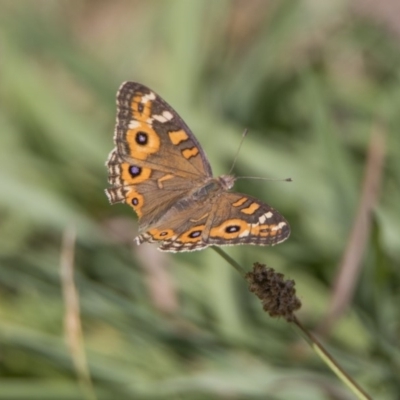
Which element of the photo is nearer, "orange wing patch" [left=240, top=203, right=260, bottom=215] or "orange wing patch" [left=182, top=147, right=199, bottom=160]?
"orange wing patch" [left=240, top=203, right=260, bottom=215]

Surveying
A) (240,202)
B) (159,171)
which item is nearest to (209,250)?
(159,171)

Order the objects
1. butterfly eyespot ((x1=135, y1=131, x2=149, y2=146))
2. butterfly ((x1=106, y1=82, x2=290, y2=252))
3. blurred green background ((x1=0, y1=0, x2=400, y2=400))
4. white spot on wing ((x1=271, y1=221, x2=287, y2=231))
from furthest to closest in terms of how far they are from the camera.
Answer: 1. blurred green background ((x1=0, y1=0, x2=400, y2=400))
2. butterfly eyespot ((x1=135, y1=131, x2=149, y2=146))
3. butterfly ((x1=106, y1=82, x2=290, y2=252))
4. white spot on wing ((x1=271, y1=221, x2=287, y2=231))

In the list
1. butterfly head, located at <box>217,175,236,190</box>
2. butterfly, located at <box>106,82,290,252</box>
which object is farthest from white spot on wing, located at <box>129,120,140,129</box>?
butterfly head, located at <box>217,175,236,190</box>

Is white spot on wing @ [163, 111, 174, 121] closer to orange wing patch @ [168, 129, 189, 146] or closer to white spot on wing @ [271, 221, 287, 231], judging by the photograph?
orange wing patch @ [168, 129, 189, 146]

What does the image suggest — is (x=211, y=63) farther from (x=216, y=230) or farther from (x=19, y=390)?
(x=216, y=230)

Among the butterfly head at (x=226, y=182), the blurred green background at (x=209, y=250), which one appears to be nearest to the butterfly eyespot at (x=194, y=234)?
the butterfly head at (x=226, y=182)

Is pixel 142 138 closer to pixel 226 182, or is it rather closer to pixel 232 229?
pixel 226 182

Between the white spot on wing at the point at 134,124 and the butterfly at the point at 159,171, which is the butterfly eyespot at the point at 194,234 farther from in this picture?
the white spot on wing at the point at 134,124

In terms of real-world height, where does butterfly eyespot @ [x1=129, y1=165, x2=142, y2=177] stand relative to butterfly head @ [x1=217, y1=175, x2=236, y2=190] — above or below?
above
